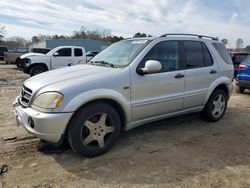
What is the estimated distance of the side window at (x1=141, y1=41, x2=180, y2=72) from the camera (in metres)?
4.43

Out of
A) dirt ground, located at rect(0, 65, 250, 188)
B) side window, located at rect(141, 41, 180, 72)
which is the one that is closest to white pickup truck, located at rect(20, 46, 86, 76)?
dirt ground, located at rect(0, 65, 250, 188)

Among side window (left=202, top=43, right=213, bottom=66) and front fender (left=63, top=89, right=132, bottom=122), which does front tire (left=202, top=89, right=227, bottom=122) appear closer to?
side window (left=202, top=43, right=213, bottom=66)

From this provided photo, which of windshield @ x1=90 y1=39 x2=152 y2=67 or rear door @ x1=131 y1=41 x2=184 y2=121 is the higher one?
windshield @ x1=90 y1=39 x2=152 y2=67

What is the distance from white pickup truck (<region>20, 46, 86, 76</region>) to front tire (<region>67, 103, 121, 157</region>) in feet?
31.9

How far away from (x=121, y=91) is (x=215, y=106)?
8.90ft

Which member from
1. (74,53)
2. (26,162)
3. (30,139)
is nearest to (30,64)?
(74,53)

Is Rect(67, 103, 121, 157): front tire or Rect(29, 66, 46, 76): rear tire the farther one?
Rect(29, 66, 46, 76): rear tire

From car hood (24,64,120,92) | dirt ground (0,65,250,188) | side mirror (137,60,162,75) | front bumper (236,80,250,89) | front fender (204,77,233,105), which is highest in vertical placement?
side mirror (137,60,162,75)

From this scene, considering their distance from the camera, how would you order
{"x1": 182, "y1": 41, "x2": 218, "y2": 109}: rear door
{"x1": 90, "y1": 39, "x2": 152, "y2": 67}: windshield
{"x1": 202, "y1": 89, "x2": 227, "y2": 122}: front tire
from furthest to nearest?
{"x1": 202, "y1": 89, "x2": 227, "y2": 122}: front tire, {"x1": 182, "y1": 41, "x2": 218, "y2": 109}: rear door, {"x1": 90, "y1": 39, "x2": 152, "y2": 67}: windshield

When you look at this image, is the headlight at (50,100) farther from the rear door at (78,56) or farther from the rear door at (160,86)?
the rear door at (78,56)

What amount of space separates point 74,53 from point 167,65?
10.3 metres

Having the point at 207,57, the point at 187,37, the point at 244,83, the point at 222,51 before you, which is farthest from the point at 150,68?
the point at 244,83

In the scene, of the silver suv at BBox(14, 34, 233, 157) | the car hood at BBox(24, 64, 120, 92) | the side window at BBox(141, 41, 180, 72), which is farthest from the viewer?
the side window at BBox(141, 41, 180, 72)

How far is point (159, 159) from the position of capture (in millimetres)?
3855
